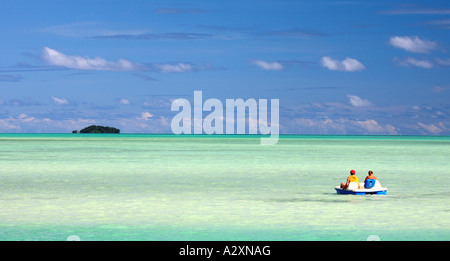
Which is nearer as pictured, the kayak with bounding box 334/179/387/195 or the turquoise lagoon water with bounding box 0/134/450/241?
the turquoise lagoon water with bounding box 0/134/450/241

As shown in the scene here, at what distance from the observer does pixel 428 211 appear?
59.0 ft

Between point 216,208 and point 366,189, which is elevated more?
point 366,189

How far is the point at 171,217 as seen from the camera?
55.2 ft

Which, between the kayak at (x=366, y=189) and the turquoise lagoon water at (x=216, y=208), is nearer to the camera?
the turquoise lagoon water at (x=216, y=208)

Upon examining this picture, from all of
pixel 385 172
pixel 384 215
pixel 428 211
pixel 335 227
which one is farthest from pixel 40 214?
pixel 385 172

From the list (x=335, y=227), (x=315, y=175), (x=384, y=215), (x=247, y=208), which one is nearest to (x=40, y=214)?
(x=247, y=208)

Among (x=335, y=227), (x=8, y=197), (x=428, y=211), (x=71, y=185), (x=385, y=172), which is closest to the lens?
(x=335, y=227)

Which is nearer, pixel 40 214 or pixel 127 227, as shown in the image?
pixel 127 227

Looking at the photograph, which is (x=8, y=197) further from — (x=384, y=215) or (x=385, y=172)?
(x=385, y=172)

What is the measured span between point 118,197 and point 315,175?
1251 cm

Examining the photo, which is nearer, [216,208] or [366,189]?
[216,208]
